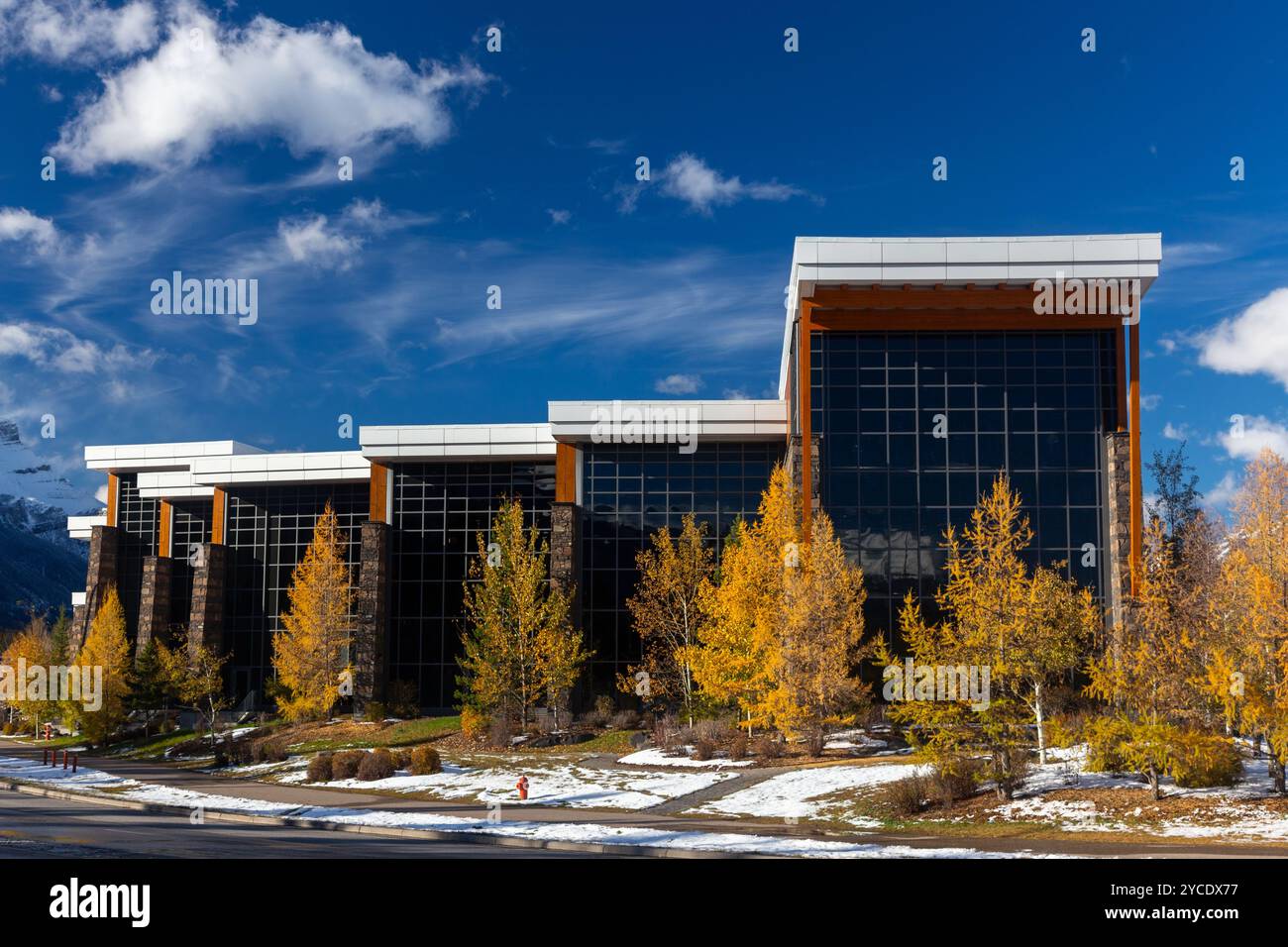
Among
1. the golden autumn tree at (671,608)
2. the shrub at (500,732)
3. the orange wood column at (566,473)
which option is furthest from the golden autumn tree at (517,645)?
the orange wood column at (566,473)

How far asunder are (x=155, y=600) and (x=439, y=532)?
22.3 metres

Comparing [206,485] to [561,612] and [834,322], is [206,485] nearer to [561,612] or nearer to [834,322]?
[561,612]

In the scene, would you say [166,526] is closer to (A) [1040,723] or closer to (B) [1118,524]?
(B) [1118,524]

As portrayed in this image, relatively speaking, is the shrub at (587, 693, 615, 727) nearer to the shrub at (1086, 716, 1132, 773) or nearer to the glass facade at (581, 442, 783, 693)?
the glass facade at (581, 442, 783, 693)

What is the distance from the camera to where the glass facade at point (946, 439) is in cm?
4353

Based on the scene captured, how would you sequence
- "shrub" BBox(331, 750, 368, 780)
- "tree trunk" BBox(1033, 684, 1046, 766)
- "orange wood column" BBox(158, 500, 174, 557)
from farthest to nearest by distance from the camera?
"orange wood column" BBox(158, 500, 174, 557) → "shrub" BBox(331, 750, 368, 780) → "tree trunk" BBox(1033, 684, 1046, 766)

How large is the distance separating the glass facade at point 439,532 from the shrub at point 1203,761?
36675 millimetres

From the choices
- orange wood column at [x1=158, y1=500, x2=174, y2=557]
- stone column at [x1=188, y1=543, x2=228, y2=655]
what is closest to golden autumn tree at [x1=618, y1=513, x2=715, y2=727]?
stone column at [x1=188, y1=543, x2=228, y2=655]

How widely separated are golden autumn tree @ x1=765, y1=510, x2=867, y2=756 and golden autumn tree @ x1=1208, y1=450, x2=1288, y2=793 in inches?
485

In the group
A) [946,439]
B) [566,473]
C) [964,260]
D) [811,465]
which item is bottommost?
[811,465]

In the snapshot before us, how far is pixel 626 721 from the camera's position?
1784 inches

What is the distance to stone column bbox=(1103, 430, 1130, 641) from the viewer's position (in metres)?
42.0

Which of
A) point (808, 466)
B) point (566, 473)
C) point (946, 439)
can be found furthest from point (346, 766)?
point (946, 439)
